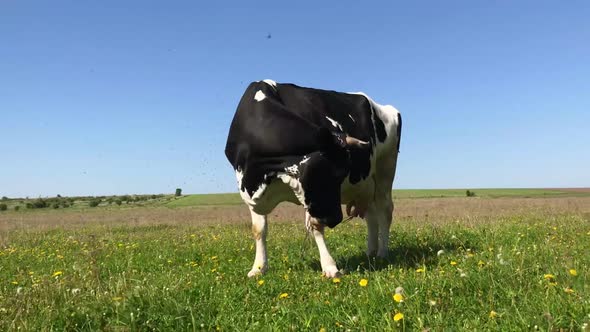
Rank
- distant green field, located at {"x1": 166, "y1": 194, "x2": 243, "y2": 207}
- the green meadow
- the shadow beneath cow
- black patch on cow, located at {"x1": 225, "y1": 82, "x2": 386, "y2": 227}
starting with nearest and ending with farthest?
the green meadow < black patch on cow, located at {"x1": 225, "y1": 82, "x2": 386, "y2": 227} < the shadow beneath cow < distant green field, located at {"x1": 166, "y1": 194, "x2": 243, "y2": 207}

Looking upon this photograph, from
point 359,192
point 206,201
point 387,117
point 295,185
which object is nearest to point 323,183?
point 295,185

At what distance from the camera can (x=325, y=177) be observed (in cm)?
607

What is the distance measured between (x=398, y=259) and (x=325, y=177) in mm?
2286

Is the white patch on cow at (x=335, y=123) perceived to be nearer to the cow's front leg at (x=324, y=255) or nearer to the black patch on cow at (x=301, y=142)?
the black patch on cow at (x=301, y=142)

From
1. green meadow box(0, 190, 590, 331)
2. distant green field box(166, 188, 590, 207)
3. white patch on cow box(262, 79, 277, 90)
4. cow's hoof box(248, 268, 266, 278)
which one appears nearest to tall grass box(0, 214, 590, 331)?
green meadow box(0, 190, 590, 331)

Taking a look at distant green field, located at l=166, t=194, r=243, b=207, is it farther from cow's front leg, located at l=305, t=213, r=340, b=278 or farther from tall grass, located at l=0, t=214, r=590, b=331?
tall grass, located at l=0, t=214, r=590, b=331

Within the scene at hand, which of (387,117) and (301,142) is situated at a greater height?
(387,117)

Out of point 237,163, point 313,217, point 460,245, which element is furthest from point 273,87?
point 460,245

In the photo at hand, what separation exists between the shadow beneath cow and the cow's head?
0.91 m

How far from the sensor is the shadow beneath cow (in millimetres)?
6859

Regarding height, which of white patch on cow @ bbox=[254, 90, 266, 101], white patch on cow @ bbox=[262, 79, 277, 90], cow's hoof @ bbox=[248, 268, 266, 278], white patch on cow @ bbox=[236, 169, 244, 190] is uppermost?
white patch on cow @ bbox=[262, 79, 277, 90]

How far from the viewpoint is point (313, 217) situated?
248 inches

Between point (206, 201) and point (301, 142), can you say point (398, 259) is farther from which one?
point (206, 201)

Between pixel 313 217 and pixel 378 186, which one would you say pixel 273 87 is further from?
pixel 378 186
